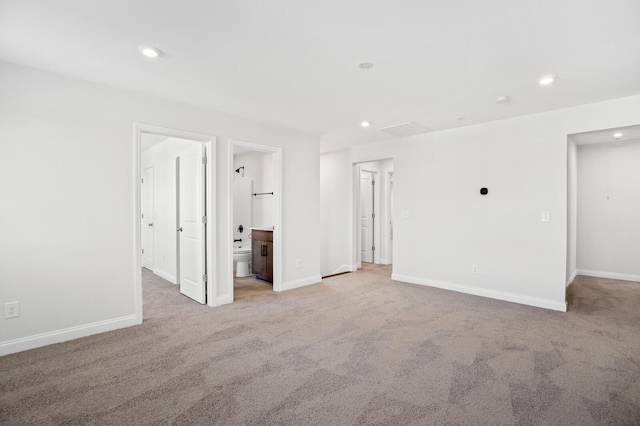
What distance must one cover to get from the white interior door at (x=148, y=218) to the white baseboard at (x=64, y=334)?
3144mm

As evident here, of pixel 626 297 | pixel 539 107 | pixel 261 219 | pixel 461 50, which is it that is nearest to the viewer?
pixel 461 50

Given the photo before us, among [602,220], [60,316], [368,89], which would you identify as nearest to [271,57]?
[368,89]

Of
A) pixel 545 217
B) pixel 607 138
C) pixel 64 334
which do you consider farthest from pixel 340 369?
pixel 607 138

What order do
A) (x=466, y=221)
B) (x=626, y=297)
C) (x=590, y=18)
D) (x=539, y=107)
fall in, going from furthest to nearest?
(x=466, y=221)
(x=626, y=297)
(x=539, y=107)
(x=590, y=18)

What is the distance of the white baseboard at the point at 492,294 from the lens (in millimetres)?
3928

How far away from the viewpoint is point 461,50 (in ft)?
8.05

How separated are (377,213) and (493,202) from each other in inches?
122

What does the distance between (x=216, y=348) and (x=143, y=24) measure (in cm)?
251

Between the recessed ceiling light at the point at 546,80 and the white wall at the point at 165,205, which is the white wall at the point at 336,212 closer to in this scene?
the white wall at the point at 165,205

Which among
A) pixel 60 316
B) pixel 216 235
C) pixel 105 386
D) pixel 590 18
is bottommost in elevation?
pixel 105 386

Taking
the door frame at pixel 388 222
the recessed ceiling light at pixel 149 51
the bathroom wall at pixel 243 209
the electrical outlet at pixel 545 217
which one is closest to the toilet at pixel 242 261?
the bathroom wall at pixel 243 209

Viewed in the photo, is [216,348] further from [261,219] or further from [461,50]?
[261,219]

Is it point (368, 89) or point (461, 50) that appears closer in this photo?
point (461, 50)

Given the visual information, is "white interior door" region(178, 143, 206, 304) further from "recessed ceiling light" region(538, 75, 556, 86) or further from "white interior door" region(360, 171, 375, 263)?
"white interior door" region(360, 171, 375, 263)
